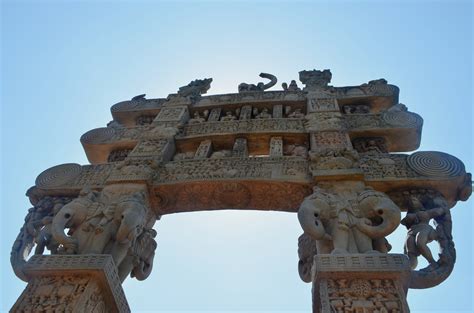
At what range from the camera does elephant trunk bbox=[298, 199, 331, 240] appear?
5.69m

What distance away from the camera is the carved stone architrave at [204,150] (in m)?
8.64

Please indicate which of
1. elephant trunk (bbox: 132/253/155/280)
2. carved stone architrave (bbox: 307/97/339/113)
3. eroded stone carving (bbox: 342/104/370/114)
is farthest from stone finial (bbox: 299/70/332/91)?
elephant trunk (bbox: 132/253/155/280)

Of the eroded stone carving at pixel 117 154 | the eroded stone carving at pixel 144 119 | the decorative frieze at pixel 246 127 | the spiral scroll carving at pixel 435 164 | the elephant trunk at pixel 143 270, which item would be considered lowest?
the elephant trunk at pixel 143 270

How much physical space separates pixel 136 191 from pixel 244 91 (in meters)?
5.14

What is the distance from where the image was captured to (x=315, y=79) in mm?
11469

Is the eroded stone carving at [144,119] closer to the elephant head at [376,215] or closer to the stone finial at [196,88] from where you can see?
the stone finial at [196,88]

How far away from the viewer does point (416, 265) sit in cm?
593

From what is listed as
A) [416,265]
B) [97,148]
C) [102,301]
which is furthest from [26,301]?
[416,265]

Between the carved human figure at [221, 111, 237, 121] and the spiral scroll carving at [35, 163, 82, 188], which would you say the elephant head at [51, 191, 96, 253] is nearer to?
the spiral scroll carving at [35, 163, 82, 188]

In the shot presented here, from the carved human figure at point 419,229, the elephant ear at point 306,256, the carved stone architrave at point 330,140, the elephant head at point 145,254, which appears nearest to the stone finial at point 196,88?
the carved stone architrave at point 330,140

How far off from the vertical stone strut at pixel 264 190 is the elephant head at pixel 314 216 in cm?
2

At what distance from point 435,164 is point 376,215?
185 cm

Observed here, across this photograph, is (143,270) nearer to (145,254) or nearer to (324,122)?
(145,254)

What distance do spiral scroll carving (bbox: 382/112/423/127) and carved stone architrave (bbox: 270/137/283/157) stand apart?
2201 mm
